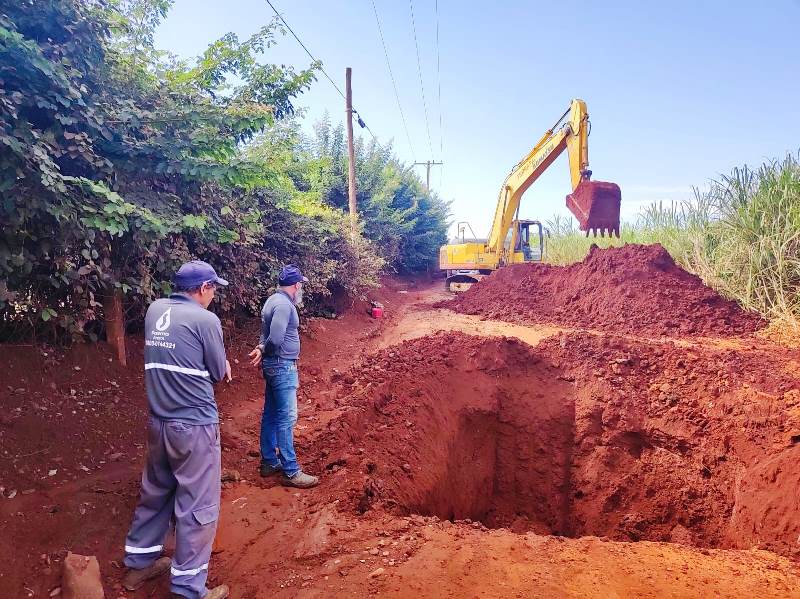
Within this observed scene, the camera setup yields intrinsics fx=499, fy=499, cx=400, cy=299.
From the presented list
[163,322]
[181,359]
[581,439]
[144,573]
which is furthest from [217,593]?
[581,439]

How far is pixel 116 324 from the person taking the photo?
5887 mm

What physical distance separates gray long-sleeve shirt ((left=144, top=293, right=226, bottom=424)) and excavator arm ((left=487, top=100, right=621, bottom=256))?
10.0 meters

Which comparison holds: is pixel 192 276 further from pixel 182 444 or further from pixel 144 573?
pixel 144 573

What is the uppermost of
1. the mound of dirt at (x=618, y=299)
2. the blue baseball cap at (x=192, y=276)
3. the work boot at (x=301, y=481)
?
the blue baseball cap at (x=192, y=276)

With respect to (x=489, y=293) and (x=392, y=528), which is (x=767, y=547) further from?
(x=489, y=293)

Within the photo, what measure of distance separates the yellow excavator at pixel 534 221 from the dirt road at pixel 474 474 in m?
3.89

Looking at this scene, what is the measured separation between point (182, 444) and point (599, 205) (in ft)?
34.5

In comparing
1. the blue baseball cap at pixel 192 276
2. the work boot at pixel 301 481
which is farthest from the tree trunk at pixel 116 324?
the blue baseball cap at pixel 192 276

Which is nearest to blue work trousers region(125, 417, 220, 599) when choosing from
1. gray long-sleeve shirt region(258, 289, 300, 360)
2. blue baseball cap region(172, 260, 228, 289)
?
blue baseball cap region(172, 260, 228, 289)

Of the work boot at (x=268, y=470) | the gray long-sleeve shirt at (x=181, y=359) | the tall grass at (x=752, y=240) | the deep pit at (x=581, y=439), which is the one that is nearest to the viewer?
the gray long-sleeve shirt at (x=181, y=359)

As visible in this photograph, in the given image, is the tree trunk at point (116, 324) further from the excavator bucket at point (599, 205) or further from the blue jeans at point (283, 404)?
the excavator bucket at point (599, 205)

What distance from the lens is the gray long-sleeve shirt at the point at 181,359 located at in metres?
3.04

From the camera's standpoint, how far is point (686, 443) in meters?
5.53

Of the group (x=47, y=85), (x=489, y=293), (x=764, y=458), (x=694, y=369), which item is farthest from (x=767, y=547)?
(x=489, y=293)
